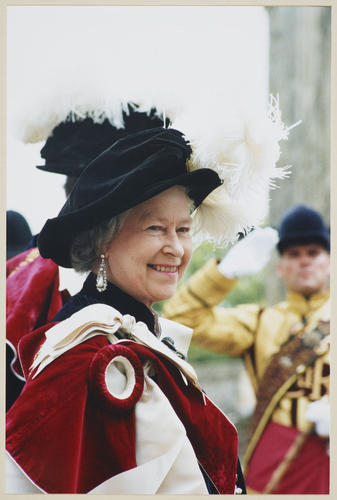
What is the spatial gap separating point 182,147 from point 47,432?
2.71 feet

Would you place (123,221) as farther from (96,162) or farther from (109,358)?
(109,358)

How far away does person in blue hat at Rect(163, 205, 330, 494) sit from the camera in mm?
3881

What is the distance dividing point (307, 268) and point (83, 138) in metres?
2.65

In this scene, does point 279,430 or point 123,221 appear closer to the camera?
point 123,221

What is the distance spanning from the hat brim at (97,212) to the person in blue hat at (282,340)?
208 cm

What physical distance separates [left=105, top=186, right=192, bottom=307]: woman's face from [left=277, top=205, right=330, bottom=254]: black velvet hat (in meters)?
2.65

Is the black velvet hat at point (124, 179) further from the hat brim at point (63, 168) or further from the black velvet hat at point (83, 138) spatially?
the hat brim at point (63, 168)

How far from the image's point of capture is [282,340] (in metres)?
4.24

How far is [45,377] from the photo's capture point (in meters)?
1.54

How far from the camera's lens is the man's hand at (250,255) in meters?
4.11

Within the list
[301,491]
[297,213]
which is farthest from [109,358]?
[297,213]

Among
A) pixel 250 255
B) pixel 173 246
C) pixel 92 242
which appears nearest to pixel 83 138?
pixel 92 242

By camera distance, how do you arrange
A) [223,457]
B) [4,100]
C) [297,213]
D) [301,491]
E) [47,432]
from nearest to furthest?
[47,432] → [223,457] → [4,100] → [301,491] → [297,213]

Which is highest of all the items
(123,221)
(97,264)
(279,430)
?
(123,221)
